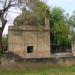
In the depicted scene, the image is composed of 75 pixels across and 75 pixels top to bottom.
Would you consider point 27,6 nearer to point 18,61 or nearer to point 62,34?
point 18,61

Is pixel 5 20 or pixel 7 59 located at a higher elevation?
pixel 5 20

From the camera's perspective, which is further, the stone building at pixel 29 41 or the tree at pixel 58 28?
the tree at pixel 58 28

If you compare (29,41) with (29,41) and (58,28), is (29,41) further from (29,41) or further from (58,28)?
(58,28)

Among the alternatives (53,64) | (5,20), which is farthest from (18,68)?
(5,20)

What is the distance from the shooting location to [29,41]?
36.8 metres

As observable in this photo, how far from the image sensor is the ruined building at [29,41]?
3606cm

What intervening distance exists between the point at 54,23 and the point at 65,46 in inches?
265

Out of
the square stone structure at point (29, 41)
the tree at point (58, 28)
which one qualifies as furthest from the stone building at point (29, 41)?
the tree at point (58, 28)

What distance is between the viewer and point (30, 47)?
37.0 meters

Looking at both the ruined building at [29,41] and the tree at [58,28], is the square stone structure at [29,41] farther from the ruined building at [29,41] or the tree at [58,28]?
the tree at [58,28]

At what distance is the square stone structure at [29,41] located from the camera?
36.1 m

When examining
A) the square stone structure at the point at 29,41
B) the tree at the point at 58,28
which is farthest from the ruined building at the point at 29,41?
the tree at the point at 58,28

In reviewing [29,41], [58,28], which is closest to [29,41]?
[29,41]

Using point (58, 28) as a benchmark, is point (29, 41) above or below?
below
